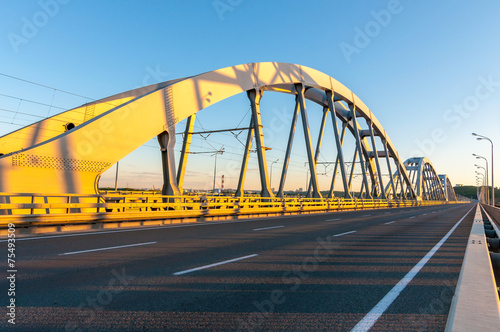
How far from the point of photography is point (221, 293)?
15.1 feet

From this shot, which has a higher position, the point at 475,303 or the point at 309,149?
the point at 309,149

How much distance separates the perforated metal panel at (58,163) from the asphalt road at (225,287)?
4.74 metres

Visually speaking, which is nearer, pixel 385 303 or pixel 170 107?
pixel 385 303

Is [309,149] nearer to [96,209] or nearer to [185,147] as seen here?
[185,147]

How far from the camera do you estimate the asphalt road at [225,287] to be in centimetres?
359

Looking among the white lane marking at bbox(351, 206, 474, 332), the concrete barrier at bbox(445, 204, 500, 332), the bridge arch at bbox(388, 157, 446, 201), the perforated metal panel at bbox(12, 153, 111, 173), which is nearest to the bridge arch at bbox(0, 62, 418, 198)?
the perforated metal panel at bbox(12, 153, 111, 173)

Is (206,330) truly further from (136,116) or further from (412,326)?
(136,116)

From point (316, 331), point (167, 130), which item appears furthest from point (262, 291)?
point (167, 130)

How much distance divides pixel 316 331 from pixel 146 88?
892 inches

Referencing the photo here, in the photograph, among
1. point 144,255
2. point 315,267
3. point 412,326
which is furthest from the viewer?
point 144,255

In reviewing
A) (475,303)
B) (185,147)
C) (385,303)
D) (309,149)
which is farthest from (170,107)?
(475,303)

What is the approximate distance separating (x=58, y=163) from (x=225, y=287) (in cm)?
1111

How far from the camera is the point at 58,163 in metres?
13.2

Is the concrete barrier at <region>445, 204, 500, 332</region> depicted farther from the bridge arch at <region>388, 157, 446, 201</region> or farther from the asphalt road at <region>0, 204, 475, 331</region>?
Answer: the bridge arch at <region>388, 157, 446, 201</region>
